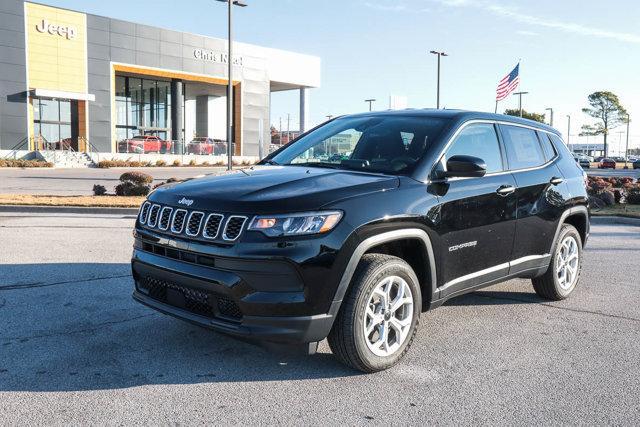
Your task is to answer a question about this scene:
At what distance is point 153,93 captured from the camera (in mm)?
51281

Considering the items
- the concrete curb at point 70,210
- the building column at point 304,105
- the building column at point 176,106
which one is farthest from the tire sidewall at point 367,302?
the building column at point 304,105

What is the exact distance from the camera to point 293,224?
11.7ft

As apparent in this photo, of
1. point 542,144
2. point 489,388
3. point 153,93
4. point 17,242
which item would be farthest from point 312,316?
point 153,93

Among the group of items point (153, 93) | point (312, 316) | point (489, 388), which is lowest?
point (489, 388)

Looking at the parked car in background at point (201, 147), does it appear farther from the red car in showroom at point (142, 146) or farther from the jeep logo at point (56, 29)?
the jeep logo at point (56, 29)

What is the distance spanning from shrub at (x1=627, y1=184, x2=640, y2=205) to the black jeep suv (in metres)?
13.1

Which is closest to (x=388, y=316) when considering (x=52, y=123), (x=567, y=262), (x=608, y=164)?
(x=567, y=262)

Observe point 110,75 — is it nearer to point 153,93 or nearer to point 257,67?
point 153,93

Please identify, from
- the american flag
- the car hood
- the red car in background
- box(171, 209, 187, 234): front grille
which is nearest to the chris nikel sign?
the american flag

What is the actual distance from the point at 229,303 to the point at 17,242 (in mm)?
6368

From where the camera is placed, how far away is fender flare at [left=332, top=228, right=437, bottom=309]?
369 centimetres

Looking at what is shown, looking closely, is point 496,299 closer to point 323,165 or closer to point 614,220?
point 323,165

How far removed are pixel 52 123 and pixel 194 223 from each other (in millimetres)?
42691

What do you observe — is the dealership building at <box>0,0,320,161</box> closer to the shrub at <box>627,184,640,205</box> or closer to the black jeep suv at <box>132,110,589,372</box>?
the shrub at <box>627,184,640,205</box>
